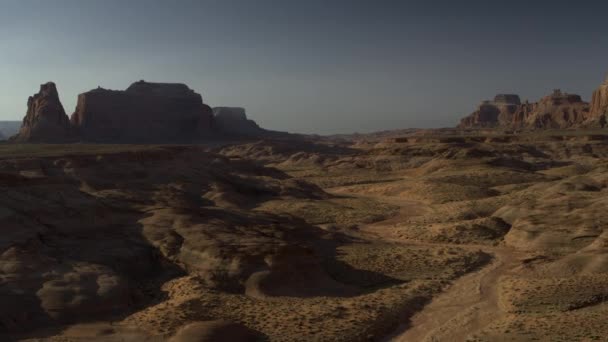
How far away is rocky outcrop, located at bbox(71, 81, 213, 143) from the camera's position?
507 ft

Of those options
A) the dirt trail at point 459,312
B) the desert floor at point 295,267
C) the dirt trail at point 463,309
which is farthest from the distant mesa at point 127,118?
the dirt trail at point 459,312

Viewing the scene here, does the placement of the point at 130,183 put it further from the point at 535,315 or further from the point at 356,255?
the point at 535,315

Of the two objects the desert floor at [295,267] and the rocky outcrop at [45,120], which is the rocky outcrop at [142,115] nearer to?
the rocky outcrop at [45,120]

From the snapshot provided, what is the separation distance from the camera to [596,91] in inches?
7362

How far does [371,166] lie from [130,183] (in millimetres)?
56806

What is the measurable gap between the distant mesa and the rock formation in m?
128

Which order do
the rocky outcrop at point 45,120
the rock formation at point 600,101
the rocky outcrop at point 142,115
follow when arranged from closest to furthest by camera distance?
A: the rocky outcrop at point 45,120 → the rocky outcrop at point 142,115 → the rock formation at point 600,101

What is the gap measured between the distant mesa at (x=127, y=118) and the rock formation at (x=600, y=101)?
420ft

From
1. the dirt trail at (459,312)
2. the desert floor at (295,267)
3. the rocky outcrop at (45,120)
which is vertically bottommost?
the dirt trail at (459,312)

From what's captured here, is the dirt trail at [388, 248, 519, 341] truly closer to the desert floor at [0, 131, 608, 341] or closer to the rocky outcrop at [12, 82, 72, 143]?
the desert floor at [0, 131, 608, 341]

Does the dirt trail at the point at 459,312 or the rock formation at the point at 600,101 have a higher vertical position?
the rock formation at the point at 600,101

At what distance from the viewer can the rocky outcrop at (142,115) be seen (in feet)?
507

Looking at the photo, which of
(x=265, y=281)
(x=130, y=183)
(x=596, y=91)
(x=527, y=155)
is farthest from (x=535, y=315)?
(x=596, y=91)

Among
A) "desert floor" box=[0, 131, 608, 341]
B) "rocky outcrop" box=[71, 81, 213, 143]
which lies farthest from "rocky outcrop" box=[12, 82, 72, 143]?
"desert floor" box=[0, 131, 608, 341]
